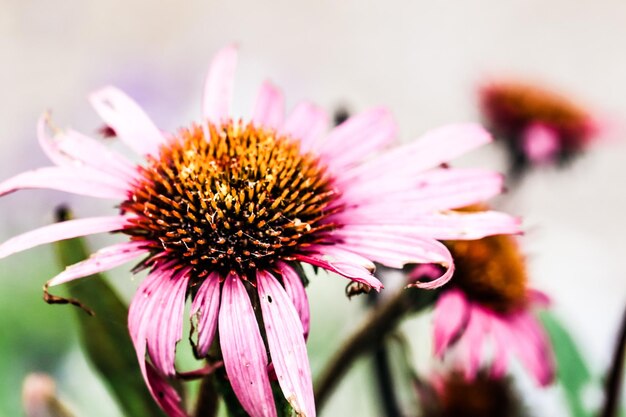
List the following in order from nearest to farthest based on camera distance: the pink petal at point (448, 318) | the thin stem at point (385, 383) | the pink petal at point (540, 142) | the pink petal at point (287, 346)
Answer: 1. the pink petal at point (287, 346)
2. the pink petal at point (448, 318)
3. the thin stem at point (385, 383)
4. the pink petal at point (540, 142)

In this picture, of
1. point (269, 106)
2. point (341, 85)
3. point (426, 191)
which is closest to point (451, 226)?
point (426, 191)

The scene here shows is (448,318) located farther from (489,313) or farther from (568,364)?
(568,364)

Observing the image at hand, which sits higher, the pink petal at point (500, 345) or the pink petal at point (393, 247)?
the pink petal at point (393, 247)

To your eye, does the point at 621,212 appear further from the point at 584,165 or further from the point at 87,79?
the point at 87,79

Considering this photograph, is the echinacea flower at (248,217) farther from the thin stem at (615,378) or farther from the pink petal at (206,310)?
the thin stem at (615,378)

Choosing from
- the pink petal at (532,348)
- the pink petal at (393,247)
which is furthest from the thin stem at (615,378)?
the pink petal at (393,247)

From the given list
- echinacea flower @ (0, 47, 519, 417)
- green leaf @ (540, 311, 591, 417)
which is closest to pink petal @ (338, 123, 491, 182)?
echinacea flower @ (0, 47, 519, 417)

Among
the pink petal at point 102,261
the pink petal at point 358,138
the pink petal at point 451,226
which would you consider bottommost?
the pink petal at point 451,226
